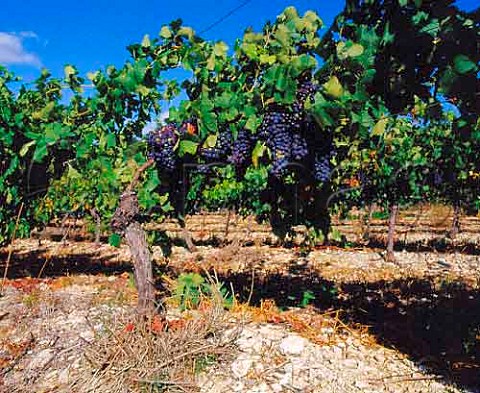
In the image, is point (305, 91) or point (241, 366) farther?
point (241, 366)

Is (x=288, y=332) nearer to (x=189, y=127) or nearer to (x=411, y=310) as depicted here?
(x=411, y=310)

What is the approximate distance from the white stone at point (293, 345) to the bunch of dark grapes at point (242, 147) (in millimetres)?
1595

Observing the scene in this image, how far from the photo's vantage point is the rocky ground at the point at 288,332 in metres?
3.08

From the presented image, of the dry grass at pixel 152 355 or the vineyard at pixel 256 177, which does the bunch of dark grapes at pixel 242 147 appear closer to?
the vineyard at pixel 256 177

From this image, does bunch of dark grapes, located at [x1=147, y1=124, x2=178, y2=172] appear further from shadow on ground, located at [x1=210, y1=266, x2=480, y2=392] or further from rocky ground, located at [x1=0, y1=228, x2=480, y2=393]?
shadow on ground, located at [x1=210, y1=266, x2=480, y2=392]

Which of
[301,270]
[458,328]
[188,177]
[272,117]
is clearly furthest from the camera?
[301,270]

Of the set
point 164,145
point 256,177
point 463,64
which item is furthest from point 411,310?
point 463,64

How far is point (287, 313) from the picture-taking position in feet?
15.2

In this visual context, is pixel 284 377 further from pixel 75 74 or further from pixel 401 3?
pixel 75 74

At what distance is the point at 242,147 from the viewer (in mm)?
2883

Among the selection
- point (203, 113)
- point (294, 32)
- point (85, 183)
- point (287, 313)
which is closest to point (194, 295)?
point (287, 313)

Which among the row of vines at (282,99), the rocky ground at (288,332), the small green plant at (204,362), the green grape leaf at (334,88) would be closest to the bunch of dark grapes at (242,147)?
the row of vines at (282,99)

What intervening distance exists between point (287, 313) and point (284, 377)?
1504 millimetres

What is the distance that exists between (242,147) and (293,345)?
1.75 meters
